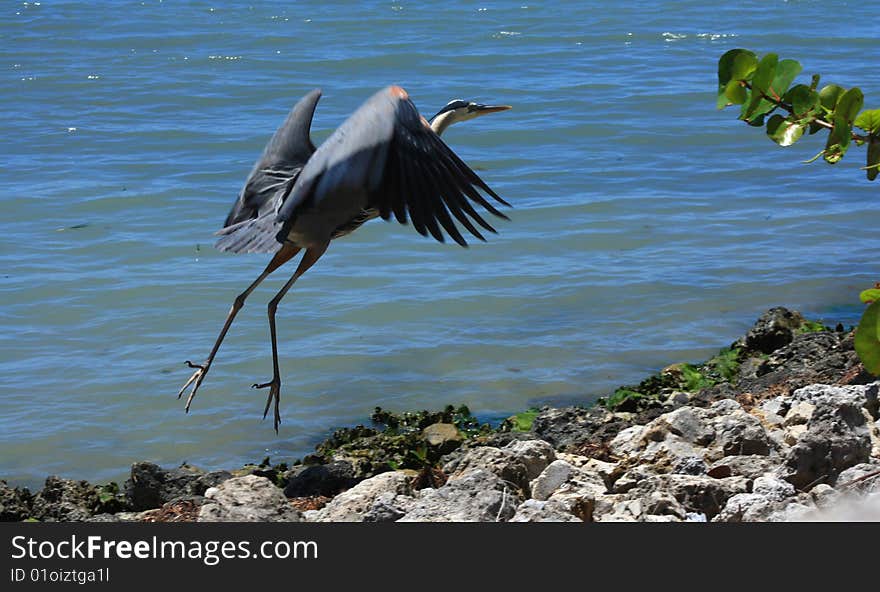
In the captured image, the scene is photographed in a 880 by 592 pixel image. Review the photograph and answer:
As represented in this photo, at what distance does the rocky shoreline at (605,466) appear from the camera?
4.35 meters

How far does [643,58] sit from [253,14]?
6.69 meters

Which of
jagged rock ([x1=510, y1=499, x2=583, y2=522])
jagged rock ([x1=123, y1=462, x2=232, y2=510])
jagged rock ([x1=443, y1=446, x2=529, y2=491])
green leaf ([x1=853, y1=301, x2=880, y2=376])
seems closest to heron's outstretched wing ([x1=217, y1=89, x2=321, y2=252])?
jagged rock ([x1=123, y1=462, x2=232, y2=510])

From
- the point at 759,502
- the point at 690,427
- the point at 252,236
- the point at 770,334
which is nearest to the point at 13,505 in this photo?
the point at 252,236

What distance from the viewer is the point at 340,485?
5.83 m

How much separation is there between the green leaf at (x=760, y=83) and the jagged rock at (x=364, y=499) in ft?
5.95

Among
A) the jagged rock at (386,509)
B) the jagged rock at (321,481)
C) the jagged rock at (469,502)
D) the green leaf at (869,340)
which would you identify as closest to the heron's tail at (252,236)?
the jagged rock at (321,481)

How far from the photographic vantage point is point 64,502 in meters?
5.78

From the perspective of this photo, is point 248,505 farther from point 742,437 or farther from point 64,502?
point 742,437

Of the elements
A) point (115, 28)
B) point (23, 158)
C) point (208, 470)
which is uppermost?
point (115, 28)

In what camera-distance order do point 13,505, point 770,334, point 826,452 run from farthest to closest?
point 770,334
point 13,505
point 826,452

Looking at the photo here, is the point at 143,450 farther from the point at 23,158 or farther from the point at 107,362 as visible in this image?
the point at 23,158

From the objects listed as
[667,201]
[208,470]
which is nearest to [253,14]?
[667,201]

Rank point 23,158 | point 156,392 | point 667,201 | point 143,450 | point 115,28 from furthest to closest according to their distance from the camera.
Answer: point 115,28
point 23,158
point 667,201
point 156,392
point 143,450

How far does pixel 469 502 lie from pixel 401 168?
1854mm
